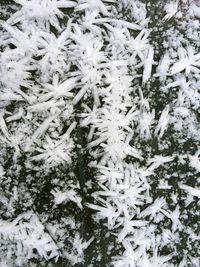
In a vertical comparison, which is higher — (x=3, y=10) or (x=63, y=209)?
(x=3, y=10)

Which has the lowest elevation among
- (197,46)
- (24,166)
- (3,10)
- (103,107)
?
(24,166)

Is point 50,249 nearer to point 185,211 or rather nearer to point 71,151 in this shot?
point 71,151

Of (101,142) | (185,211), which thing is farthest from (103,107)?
(185,211)

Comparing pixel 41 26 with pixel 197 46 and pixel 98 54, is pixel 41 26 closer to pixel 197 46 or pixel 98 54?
pixel 98 54

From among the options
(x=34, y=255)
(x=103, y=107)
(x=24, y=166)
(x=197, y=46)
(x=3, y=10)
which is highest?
(x=3, y=10)

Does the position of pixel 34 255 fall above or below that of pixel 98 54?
below
